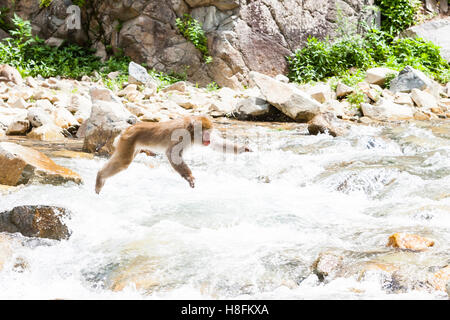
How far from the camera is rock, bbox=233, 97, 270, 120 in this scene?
997 centimetres

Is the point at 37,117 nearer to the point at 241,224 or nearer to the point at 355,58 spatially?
the point at 241,224

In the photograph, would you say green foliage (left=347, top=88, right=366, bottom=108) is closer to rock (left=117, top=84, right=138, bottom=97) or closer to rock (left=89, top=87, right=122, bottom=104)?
rock (left=117, top=84, right=138, bottom=97)

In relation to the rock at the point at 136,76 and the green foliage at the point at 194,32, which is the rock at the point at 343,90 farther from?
the rock at the point at 136,76

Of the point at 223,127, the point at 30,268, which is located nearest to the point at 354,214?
the point at 30,268

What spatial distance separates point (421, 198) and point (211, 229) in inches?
86.0

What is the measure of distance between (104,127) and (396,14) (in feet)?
37.3

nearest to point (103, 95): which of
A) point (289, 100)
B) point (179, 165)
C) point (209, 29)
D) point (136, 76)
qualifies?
point (136, 76)

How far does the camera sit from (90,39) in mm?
14375

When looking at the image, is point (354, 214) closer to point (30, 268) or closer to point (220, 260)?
point (220, 260)

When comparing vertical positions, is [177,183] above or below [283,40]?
below

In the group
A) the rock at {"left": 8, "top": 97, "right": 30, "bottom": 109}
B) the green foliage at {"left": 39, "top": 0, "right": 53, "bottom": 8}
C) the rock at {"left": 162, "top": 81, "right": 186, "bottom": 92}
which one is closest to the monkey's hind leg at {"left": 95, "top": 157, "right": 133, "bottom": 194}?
the rock at {"left": 8, "top": 97, "right": 30, "bottom": 109}

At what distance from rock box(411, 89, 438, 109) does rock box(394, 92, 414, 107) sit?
0.12 metres

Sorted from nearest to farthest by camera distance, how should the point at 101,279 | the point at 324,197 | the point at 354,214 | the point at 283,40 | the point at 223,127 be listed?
the point at 101,279 → the point at 354,214 → the point at 324,197 → the point at 223,127 → the point at 283,40

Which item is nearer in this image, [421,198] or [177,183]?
[421,198]
